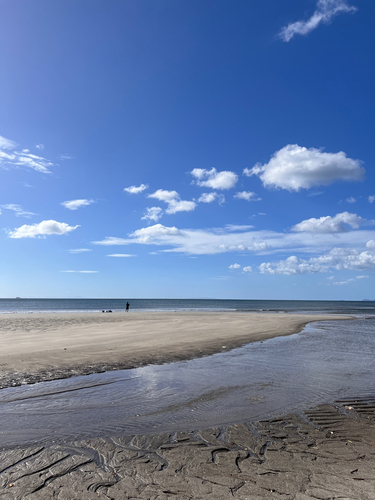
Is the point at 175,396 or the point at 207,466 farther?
the point at 175,396

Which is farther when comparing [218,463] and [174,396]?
[174,396]

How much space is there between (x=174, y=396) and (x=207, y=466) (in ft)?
14.0

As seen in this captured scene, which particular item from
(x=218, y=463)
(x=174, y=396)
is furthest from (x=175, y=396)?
(x=218, y=463)

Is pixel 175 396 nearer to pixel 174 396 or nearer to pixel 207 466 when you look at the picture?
pixel 174 396

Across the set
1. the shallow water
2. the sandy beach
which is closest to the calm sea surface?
the shallow water

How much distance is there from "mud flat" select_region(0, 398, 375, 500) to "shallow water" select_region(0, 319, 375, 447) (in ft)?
2.30

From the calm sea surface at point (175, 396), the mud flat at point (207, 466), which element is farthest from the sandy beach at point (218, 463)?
the calm sea surface at point (175, 396)

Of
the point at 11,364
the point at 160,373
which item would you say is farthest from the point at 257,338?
the point at 11,364

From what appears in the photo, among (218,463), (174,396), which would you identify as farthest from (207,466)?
(174,396)

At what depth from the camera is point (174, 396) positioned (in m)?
9.76

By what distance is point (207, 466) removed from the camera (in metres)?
5.60

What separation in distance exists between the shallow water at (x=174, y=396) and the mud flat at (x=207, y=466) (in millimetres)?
702

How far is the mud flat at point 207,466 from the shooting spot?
4793mm

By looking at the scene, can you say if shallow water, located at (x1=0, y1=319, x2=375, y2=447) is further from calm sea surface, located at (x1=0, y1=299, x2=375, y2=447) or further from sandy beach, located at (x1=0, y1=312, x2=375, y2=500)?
sandy beach, located at (x1=0, y1=312, x2=375, y2=500)
